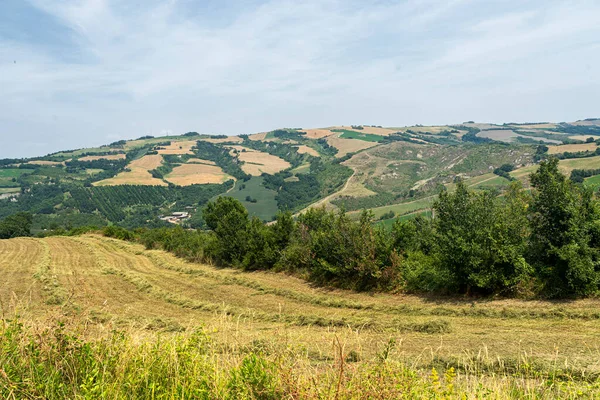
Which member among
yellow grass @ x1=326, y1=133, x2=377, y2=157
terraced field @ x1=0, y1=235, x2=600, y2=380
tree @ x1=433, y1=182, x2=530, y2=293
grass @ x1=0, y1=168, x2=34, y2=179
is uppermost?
yellow grass @ x1=326, y1=133, x2=377, y2=157

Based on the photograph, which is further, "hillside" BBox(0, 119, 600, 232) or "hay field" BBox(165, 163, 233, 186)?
"hay field" BBox(165, 163, 233, 186)

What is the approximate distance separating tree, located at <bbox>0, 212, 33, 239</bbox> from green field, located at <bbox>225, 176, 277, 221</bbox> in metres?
53.9

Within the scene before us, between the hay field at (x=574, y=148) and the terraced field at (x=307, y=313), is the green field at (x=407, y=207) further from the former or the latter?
the terraced field at (x=307, y=313)

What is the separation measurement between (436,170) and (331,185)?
39.1m

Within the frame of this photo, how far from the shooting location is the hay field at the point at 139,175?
148 metres

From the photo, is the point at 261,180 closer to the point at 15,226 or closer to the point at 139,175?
the point at 139,175

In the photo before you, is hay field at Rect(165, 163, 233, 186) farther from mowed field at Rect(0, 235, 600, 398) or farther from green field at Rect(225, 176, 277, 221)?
mowed field at Rect(0, 235, 600, 398)

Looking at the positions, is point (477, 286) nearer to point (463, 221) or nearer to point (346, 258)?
point (463, 221)

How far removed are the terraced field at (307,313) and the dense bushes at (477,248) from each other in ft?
3.02

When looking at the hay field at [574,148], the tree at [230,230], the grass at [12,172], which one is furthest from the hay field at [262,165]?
the tree at [230,230]

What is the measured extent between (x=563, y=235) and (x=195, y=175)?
163345mm

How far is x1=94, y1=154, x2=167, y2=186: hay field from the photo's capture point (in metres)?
148

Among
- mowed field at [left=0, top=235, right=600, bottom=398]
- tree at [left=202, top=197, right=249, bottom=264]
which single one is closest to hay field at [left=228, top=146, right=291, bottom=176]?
tree at [left=202, top=197, right=249, bottom=264]

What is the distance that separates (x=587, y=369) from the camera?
251 inches
